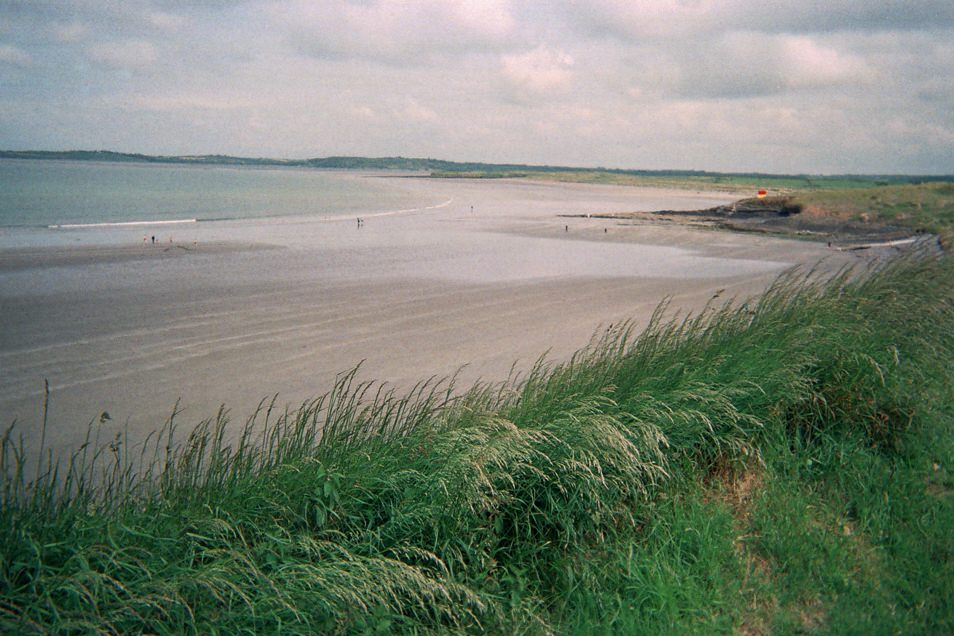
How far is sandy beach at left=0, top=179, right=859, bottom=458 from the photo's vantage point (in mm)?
10008

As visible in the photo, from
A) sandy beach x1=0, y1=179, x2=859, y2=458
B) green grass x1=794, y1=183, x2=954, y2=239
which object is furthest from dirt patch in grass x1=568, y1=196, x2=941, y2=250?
sandy beach x1=0, y1=179, x2=859, y2=458

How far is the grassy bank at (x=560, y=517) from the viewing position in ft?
10.8

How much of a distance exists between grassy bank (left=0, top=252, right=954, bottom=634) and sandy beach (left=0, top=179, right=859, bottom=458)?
4.71 metres

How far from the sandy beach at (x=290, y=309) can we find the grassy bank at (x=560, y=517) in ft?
15.5

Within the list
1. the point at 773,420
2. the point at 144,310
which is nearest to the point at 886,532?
the point at 773,420

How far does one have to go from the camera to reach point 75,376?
1043 cm

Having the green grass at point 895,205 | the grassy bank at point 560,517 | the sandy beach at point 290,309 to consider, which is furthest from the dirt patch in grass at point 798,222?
the grassy bank at point 560,517

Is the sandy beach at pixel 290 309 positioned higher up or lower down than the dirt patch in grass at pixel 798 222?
lower down

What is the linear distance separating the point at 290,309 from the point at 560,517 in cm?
1212

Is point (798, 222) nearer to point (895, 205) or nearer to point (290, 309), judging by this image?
point (895, 205)

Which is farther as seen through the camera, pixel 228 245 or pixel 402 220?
pixel 402 220

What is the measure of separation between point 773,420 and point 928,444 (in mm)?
1332

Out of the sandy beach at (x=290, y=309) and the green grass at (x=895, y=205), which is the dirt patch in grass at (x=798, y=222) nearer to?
the green grass at (x=895, y=205)

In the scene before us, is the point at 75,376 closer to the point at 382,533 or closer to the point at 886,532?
the point at 382,533
